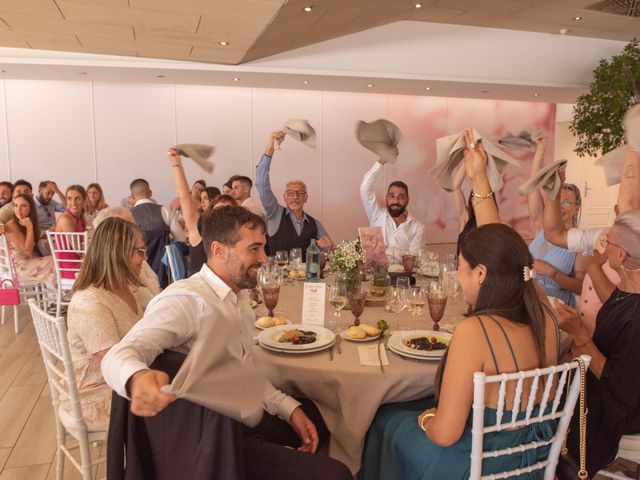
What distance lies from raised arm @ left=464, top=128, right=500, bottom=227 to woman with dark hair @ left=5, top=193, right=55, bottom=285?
459 cm

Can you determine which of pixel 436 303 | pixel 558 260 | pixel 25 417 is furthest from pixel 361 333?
pixel 25 417

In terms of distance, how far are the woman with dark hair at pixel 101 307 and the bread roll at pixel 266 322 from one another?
0.58m

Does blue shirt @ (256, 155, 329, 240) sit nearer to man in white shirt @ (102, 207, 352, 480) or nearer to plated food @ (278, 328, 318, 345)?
plated food @ (278, 328, 318, 345)

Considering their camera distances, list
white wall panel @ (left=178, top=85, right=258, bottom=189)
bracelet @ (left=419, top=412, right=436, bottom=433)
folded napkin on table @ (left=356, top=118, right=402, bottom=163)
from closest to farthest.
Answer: bracelet @ (left=419, top=412, right=436, bottom=433) < folded napkin on table @ (left=356, top=118, right=402, bottom=163) < white wall panel @ (left=178, top=85, right=258, bottom=189)

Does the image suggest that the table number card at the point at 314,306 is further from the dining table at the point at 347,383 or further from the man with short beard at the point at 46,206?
the man with short beard at the point at 46,206

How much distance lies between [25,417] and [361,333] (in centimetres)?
258

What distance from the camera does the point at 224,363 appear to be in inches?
41.1

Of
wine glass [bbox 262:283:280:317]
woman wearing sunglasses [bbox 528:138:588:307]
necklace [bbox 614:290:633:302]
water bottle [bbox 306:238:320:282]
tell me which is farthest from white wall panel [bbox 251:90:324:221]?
necklace [bbox 614:290:633:302]

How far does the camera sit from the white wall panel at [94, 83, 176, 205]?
866cm

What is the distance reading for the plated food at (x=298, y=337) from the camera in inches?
90.4

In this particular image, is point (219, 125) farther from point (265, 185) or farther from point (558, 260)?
point (558, 260)

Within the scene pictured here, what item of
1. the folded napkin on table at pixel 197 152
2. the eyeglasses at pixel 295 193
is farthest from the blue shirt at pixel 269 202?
the folded napkin on table at pixel 197 152

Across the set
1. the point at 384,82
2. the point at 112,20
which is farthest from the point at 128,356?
the point at 384,82

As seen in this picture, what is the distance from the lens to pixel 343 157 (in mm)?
9820
